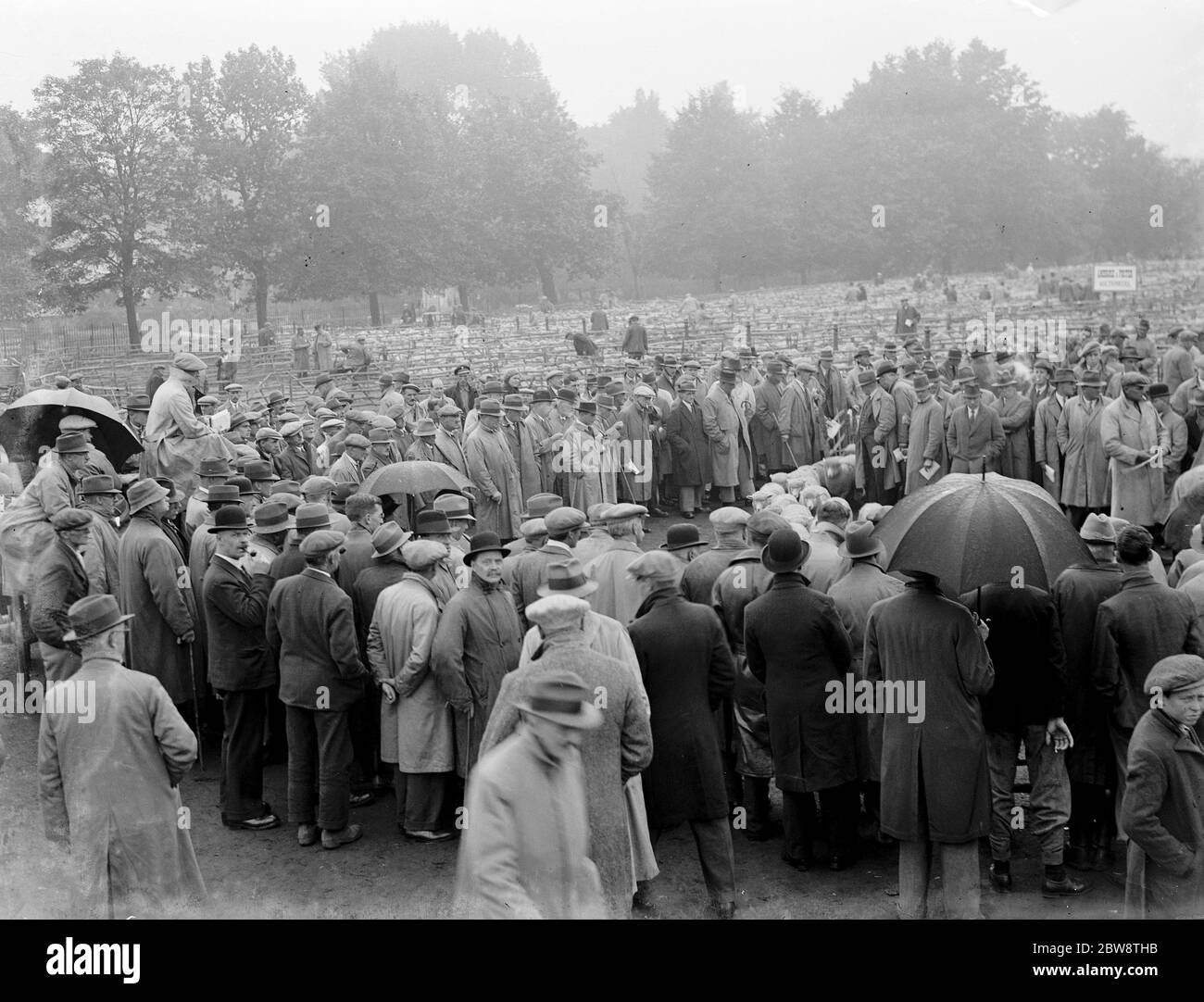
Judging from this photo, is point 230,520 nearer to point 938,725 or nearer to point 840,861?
point 840,861

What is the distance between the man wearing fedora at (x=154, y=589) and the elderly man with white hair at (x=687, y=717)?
132 inches

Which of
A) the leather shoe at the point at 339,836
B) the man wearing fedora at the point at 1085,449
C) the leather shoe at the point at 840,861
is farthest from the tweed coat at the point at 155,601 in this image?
the man wearing fedora at the point at 1085,449

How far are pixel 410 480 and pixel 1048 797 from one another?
495 cm

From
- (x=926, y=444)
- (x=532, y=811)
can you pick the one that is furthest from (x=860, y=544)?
(x=926, y=444)

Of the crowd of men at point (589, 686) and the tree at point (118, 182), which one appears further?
the tree at point (118, 182)

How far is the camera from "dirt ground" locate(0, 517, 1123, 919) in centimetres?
611

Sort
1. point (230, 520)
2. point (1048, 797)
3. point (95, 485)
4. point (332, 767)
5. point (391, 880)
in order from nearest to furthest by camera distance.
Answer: point (1048, 797)
point (391, 880)
point (332, 767)
point (230, 520)
point (95, 485)

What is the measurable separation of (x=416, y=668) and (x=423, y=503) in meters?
3.62

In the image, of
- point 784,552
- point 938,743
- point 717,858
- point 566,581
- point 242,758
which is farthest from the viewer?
point 242,758

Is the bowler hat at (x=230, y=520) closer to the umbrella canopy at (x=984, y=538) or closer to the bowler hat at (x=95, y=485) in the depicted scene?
the bowler hat at (x=95, y=485)

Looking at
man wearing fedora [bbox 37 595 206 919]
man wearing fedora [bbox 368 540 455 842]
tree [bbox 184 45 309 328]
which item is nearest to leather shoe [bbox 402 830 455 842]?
man wearing fedora [bbox 368 540 455 842]

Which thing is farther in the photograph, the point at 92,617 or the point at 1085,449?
the point at 1085,449

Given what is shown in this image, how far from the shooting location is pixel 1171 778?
16.6ft

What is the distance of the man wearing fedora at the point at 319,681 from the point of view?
682 cm
